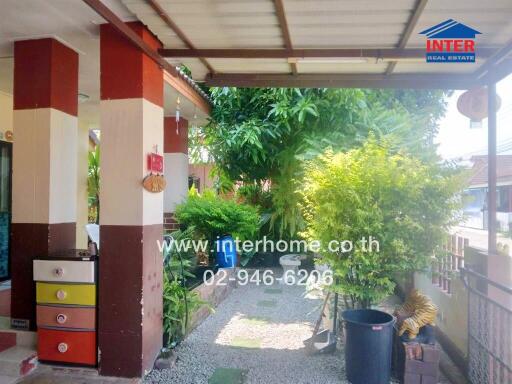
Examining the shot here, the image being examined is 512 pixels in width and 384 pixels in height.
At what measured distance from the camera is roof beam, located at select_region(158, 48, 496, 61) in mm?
3469

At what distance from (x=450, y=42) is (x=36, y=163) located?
3.92 metres

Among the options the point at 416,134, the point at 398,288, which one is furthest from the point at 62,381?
the point at 416,134

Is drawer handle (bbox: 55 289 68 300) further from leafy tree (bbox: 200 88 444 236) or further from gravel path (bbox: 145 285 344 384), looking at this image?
leafy tree (bbox: 200 88 444 236)

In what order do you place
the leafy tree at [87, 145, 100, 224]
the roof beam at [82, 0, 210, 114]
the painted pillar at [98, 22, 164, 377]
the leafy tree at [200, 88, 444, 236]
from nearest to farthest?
1. the roof beam at [82, 0, 210, 114]
2. the painted pillar at [98, 22, 164, 377]
3. the leafy tree at [200, 88, 444, 236]
4. the leafy tree at [87, 145, 100, 224]

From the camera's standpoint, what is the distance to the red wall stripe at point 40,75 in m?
3.71

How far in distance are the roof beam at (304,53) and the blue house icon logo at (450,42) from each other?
10 cm

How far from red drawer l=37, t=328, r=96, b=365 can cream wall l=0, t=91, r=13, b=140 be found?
3.30m

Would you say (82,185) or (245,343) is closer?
(245,343)

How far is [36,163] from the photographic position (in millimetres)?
3693

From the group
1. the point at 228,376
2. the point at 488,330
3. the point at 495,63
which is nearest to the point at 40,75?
the point at 228,376

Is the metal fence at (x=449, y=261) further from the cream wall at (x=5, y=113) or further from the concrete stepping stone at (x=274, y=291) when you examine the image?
the cream wall at (x=5, y=113)

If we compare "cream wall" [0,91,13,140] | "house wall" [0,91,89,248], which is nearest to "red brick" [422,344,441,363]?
"cream wall" [0,91,13,140]

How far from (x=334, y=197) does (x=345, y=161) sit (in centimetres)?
40

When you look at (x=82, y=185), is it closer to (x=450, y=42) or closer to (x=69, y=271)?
(x=69, y=271)
